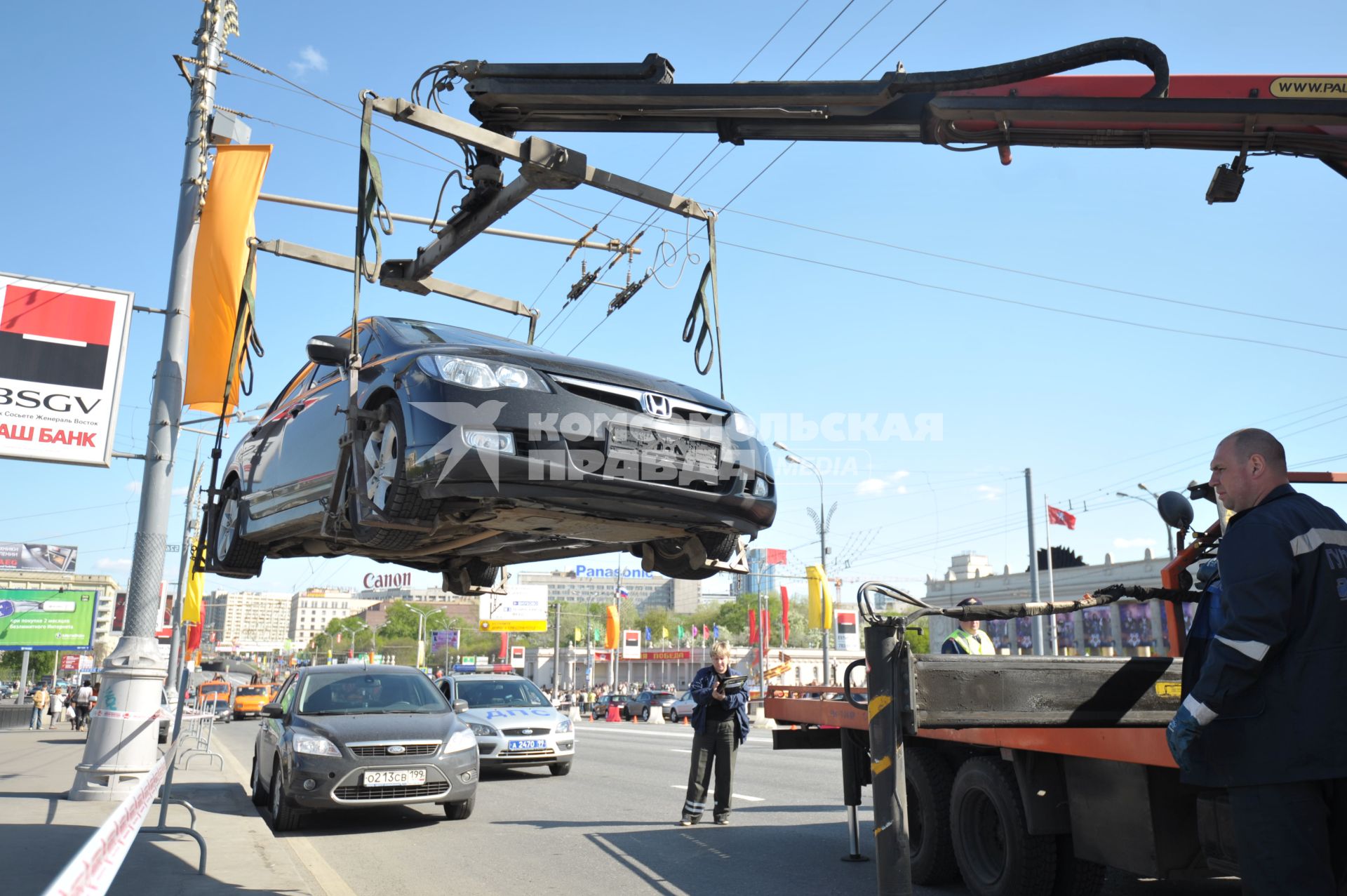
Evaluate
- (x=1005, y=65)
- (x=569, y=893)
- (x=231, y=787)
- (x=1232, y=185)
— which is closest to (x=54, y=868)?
(x=569, y=893)

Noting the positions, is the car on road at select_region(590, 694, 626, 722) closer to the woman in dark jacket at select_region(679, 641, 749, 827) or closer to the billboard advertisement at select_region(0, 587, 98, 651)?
the billboard advertisement at select_region(0, 587, 98, 651)

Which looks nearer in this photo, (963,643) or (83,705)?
(963,643)

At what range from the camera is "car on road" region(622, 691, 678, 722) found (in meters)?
43.6

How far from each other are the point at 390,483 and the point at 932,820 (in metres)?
3.69

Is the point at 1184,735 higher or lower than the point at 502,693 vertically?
higher

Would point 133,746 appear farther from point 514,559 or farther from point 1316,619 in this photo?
point 1316,619

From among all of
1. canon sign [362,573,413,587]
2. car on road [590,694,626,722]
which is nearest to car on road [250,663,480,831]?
car on road [590,694,626,722]

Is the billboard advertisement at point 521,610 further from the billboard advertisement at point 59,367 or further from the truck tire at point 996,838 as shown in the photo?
the truck tire at point 996,838

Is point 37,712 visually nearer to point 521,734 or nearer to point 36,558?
point 521,734

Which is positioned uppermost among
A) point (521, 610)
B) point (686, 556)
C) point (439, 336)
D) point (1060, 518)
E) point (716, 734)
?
point (1060, 518)

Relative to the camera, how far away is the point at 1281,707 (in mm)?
2857

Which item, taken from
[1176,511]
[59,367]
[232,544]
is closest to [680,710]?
[59,367]

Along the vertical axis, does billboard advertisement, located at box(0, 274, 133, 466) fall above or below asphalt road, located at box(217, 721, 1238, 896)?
above

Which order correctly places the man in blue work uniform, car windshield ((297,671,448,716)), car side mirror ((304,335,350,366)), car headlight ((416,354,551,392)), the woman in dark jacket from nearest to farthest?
1. the man in blue work uniform
2. car headlight ((416,354,551,392))
3. car side mirror ((304,335,350,366))
4. the woman in dark jacket
5. car windshield ((297,671,448,716))
